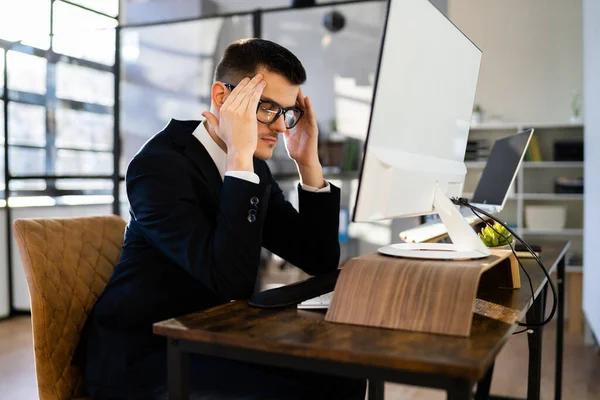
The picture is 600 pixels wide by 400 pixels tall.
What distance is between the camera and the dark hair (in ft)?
4.32

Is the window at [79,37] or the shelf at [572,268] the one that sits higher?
the window at [79,37]

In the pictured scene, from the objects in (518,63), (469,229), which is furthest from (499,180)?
(518,63)

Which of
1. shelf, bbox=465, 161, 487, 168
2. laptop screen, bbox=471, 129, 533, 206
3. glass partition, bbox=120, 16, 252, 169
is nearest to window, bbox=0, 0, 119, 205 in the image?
glass partition, bbox=120, 16, 252, 169

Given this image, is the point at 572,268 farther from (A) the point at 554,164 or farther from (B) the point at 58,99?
(B) the point at 58,99

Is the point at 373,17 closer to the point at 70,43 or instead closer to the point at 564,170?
the point at 564,170

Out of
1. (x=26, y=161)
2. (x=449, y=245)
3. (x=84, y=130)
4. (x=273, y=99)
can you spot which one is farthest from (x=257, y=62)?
(x=84, y=130)

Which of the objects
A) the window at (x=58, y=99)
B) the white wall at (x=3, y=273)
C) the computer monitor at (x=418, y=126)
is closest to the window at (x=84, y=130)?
the window at (x=58, y=99)

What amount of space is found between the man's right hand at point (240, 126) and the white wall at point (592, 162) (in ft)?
8.76

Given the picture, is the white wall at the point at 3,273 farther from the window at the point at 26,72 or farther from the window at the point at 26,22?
the window at the point at 26,22

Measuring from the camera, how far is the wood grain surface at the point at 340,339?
30.2 inches

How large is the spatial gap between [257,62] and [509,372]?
2612 mm

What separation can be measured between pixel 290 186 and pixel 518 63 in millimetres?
2309

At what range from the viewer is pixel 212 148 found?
4.34 feet

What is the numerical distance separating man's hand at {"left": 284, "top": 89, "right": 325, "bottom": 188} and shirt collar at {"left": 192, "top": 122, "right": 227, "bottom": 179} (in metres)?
0.19
